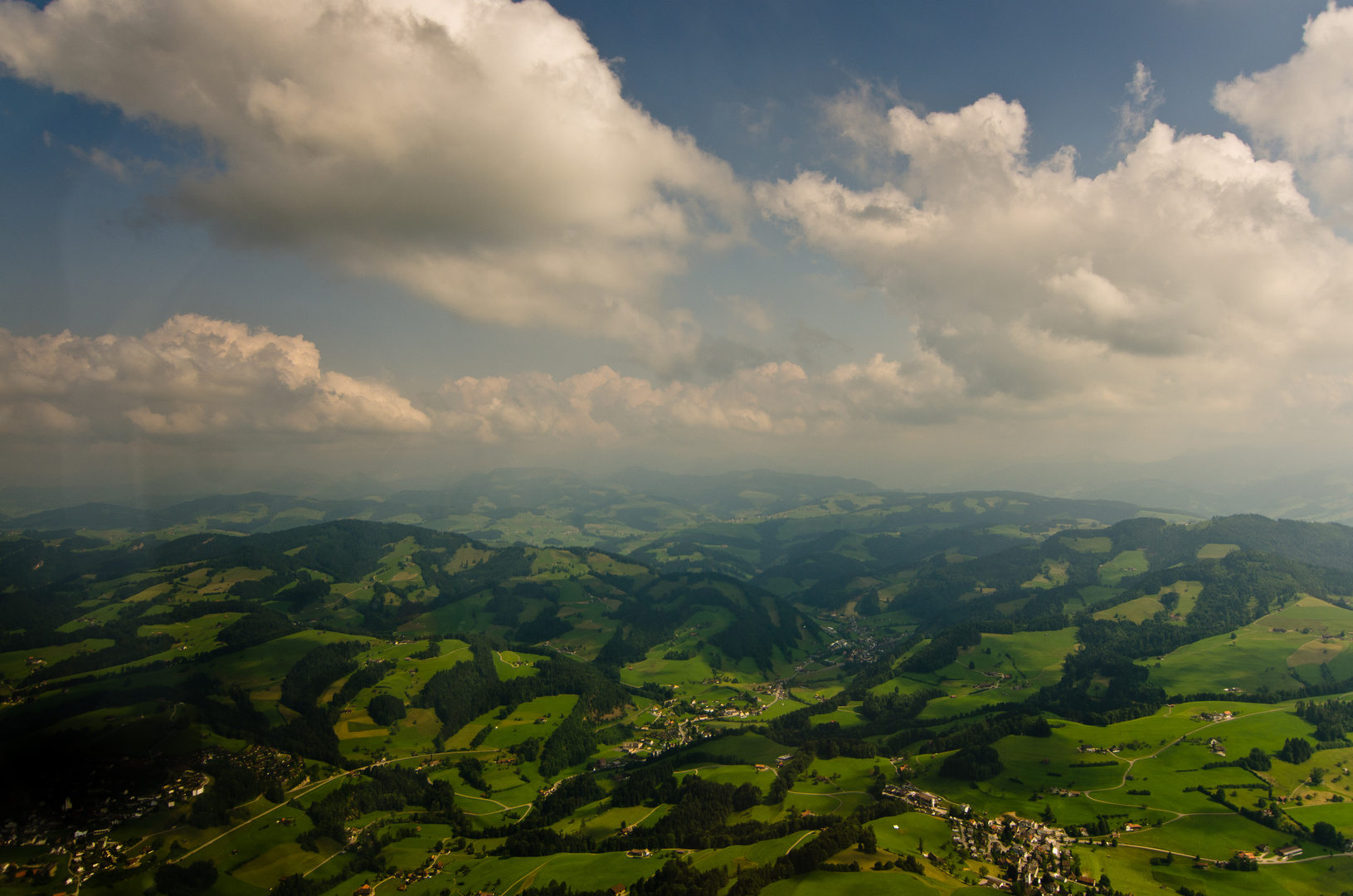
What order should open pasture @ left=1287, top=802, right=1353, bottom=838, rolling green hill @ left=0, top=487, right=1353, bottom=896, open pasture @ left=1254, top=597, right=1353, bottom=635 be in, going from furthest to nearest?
open pasture @ left=1254, top=597, right=1353, bottom=635 → rolling green hill @ left=0, top=487, right=1353, bottom=896 → open pasture @ left=1287, top=802, right=1353, bottom=838

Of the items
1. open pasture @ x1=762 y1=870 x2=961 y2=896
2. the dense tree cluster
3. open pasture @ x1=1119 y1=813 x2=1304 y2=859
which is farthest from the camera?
the dense tree cluster

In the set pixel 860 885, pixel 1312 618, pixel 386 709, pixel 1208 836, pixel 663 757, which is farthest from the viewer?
pixel 1312 618

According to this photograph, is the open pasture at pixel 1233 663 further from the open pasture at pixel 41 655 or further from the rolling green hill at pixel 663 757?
the open pasture at pixel 41 655

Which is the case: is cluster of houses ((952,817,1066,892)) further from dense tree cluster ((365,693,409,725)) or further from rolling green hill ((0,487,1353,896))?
dense tree cluster ((365,693,409,725))

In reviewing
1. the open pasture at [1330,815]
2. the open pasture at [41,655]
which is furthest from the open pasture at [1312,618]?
the open pasture at [41,655]

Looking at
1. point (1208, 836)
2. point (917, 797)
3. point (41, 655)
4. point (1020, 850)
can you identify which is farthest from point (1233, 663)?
point (41, 655)

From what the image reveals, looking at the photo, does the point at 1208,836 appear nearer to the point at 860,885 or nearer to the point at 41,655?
the point at 860,885

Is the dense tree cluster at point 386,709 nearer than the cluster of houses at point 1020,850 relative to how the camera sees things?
No

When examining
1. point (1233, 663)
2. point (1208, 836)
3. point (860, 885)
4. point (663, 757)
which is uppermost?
point (1233, 663)

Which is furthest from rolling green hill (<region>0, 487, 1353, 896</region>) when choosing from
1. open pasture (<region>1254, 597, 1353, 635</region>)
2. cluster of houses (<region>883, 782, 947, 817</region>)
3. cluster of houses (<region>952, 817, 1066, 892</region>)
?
open pasture (<region>1254, 597, 1353, 635</region>)

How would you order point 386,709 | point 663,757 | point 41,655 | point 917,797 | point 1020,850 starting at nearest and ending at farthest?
point 1020,850, point 917,797, point 663,757, point 386,709, point 41,655

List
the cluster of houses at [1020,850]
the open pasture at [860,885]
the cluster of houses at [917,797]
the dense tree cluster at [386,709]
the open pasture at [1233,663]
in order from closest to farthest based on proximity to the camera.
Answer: the open pasture at [860,885], the cluster of houses at [1020,850], the cluster of houses at [917,797], the open pasture at [1233,663], the dense tree cluster at [386,709]

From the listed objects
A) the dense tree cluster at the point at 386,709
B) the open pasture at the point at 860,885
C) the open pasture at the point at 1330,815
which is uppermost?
the open pasture at the point at 1330,815
